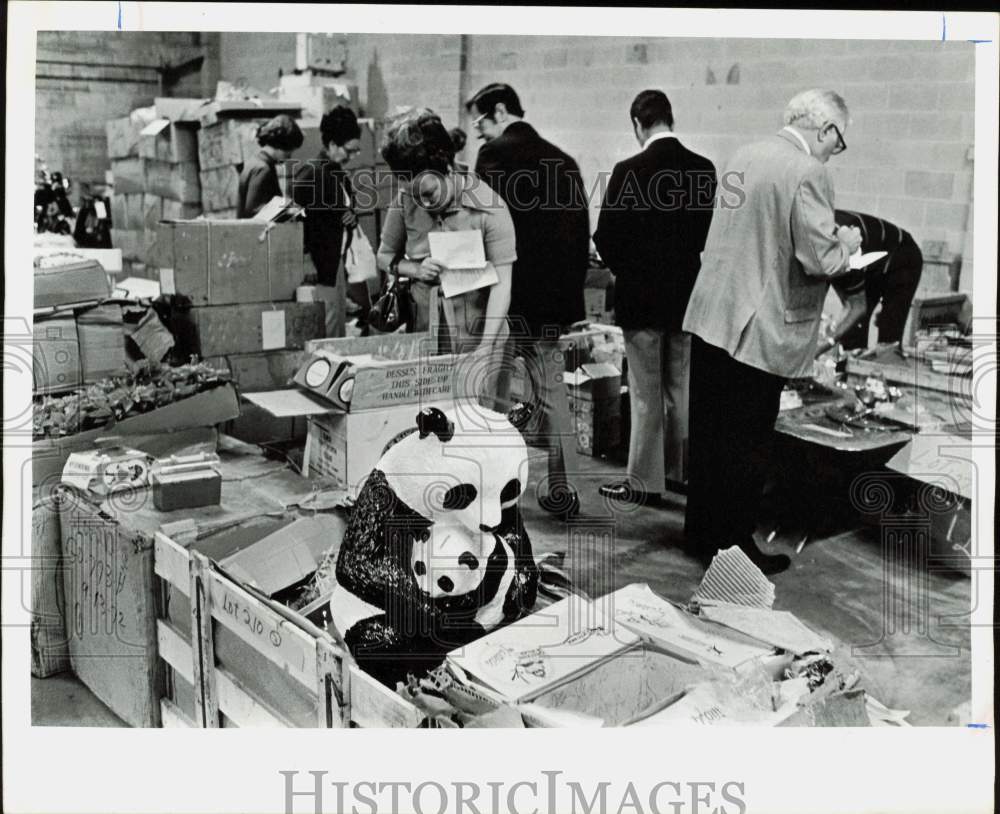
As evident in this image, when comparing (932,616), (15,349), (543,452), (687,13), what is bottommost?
(932,616)

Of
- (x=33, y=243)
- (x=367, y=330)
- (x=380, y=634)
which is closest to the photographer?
(x=380, y=634)

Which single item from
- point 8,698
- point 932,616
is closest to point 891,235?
point 932,616

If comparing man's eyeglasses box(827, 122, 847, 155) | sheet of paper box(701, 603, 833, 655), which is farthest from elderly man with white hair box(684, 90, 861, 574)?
sheet of paper box(701, 603, 833, 655)

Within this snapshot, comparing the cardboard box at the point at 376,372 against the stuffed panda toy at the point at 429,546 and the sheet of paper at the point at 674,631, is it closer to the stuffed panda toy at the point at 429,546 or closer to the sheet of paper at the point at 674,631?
the stuffed panda toy at the point at 429,546

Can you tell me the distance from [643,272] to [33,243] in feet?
4.26

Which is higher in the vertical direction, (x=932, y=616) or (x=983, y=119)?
(x=983, y=119)

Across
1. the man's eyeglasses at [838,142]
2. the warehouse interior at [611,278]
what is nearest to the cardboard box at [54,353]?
the warehouse interior at [611,278]

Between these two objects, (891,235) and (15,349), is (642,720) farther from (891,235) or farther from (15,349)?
(15,349)

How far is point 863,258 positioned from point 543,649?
1082mm

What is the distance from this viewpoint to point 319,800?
7.81ft

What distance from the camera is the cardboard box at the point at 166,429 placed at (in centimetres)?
244

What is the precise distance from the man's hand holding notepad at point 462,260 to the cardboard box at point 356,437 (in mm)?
272

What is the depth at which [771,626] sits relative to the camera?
7.80 feet

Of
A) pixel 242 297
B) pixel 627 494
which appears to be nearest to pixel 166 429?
pixel 242 297
